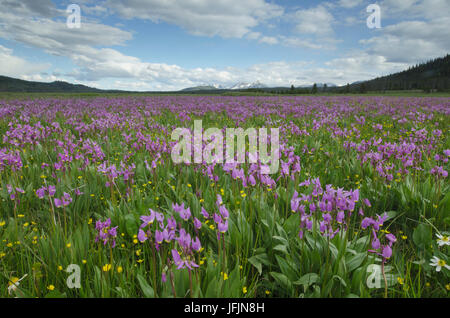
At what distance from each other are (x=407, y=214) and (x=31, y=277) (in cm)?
409

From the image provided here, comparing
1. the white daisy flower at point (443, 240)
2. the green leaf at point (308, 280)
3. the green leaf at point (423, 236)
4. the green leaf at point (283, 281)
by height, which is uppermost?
the white daisy flower at point (443, 240)

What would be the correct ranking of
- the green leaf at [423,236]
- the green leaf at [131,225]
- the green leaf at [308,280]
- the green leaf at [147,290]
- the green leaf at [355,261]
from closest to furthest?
1. the green leaf at [147,290]
2. the green leaf at [308,280]
3. the green leaf at [355,261]
4. the green leaf at [423,236]
5. the green leaf at [131,225]

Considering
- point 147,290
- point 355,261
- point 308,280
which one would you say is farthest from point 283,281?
point 147,290

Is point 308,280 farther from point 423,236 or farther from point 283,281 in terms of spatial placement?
point 423,236

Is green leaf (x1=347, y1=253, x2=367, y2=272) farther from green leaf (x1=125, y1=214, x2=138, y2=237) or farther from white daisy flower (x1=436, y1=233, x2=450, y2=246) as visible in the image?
green leaf (x1=125, y1=214, x2=138, y2=237)

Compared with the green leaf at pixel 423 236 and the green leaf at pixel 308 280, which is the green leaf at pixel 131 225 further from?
the green leaf at pixel 423 236

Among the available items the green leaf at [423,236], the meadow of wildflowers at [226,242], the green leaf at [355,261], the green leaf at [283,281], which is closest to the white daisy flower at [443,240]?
the meadow of wildflowers at [226,242]

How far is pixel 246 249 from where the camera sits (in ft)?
7.94

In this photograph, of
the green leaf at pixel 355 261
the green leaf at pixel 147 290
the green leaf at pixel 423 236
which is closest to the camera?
the green leaf at pixel 147 290

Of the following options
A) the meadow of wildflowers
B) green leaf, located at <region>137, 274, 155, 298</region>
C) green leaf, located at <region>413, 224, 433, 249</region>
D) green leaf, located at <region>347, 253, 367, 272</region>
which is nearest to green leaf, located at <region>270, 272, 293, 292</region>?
the meadow of wildflowers
